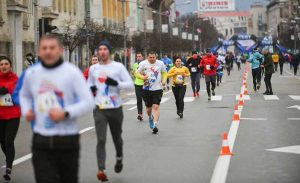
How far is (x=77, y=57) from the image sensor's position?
58.0 meters

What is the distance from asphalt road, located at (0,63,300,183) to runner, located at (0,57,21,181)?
403mm

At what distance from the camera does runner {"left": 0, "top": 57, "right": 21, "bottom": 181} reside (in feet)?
32.8

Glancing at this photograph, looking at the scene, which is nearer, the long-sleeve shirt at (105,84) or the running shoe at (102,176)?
the running shoe at (102,176)

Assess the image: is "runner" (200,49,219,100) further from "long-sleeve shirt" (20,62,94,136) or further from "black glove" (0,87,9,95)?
"long-sleeve shirt" (20,62,94,136)

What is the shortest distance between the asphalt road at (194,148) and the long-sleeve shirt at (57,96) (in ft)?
11.3

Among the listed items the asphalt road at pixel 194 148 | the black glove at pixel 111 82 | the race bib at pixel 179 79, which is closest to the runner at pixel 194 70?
the asphalt road at pixel 194 148

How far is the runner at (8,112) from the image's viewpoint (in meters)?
9.98

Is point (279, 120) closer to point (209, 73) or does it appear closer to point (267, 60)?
point (209, 73)

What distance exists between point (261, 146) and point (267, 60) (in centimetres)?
1515

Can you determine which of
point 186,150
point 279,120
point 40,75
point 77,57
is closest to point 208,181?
point 186,150

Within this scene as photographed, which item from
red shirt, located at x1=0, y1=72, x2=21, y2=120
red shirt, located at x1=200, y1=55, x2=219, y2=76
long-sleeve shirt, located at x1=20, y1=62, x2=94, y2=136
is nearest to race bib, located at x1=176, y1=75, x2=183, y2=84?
red shirt, located at x1=200, y1=55, x2=219, y2=76

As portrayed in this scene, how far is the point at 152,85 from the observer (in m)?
15.4

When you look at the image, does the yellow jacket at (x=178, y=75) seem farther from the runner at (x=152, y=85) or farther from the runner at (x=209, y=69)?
the runner at (x=209, y=69)

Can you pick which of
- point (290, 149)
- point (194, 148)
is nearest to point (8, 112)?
point (194, 148)
